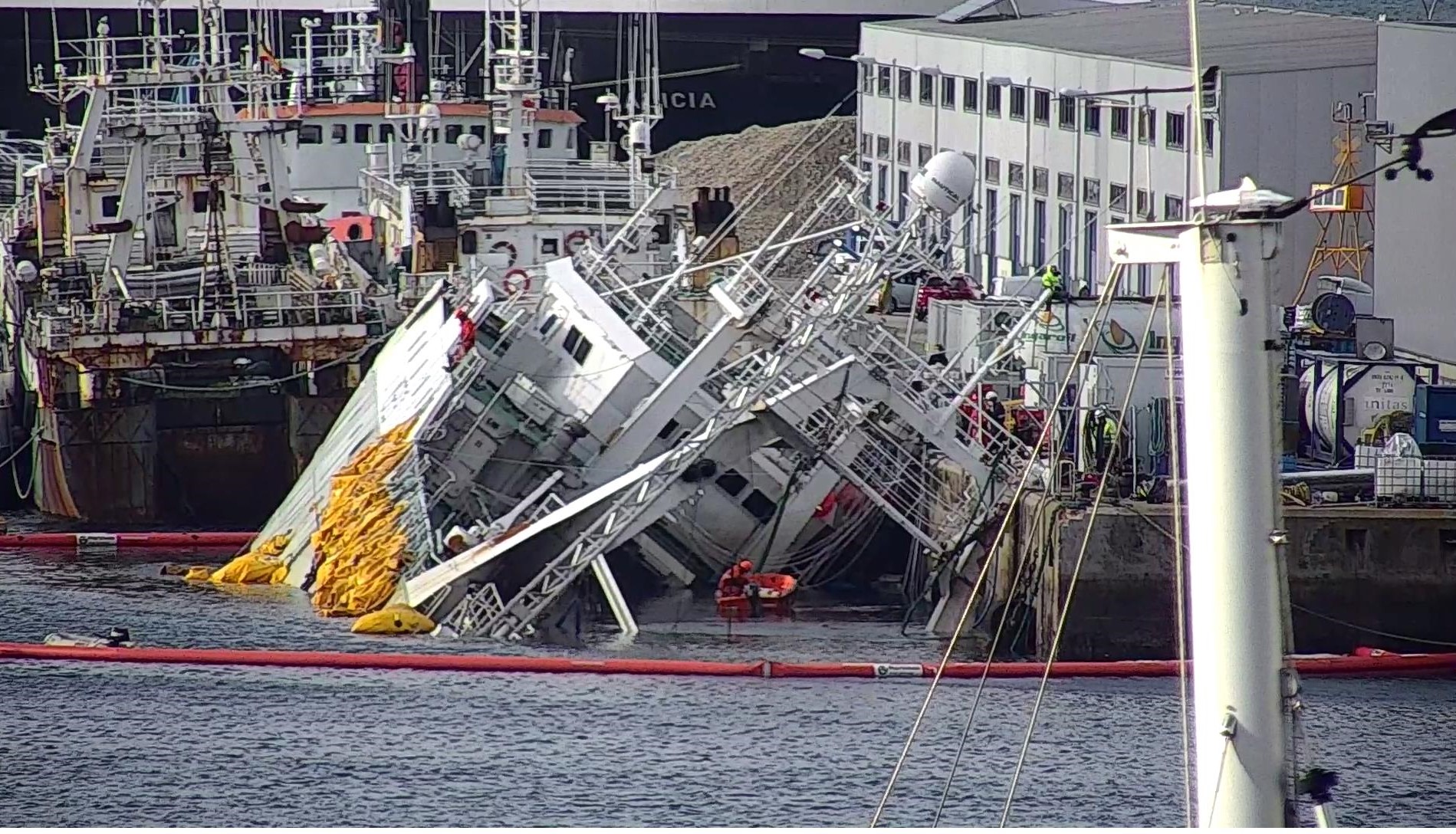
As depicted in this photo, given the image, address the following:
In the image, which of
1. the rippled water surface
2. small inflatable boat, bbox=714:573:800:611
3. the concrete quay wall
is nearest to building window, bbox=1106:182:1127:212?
small inflatable boat, bbox=714:573:800:611

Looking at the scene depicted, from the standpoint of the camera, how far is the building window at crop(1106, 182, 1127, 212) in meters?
43.5

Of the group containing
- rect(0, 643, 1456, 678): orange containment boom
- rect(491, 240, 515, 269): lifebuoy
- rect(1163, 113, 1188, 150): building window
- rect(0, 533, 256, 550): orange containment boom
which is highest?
rect(1163, 113, 1188, 150): building window

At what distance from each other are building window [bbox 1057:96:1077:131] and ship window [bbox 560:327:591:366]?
698 inches

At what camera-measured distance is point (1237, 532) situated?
924 centimetres

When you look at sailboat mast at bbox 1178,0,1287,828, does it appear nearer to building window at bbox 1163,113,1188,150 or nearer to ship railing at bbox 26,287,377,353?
ship railing at bbox 26,287,377,353

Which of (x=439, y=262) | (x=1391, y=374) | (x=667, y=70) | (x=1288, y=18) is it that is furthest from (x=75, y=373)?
(x=667, y=70)

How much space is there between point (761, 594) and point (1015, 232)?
2181 centimetres

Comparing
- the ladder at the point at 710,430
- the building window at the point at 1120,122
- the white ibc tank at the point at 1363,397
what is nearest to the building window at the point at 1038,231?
the building window at the point at 1120,122

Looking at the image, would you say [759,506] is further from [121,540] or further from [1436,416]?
[121,540]

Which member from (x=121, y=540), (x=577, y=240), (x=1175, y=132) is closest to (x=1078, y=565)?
(x=121, y=540)

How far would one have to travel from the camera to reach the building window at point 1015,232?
4903 centimetres

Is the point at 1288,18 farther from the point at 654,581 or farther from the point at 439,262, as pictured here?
the point at 654,581

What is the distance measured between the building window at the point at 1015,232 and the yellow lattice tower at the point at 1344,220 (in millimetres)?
8697

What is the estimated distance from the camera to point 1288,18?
187ft
